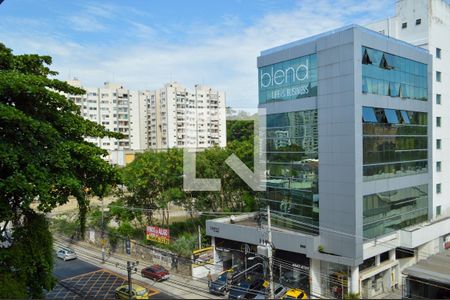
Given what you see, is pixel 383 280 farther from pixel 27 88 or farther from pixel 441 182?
pixel 27 88

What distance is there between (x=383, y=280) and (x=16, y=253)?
12.4 metres

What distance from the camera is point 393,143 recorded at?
1446cm

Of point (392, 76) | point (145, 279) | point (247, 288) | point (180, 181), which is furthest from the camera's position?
point (180, 181)

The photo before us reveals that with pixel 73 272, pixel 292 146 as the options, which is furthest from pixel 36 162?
pixel 73 272

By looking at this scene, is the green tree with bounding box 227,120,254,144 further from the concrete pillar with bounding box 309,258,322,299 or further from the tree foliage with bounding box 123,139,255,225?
the concrete pillar with bounding box 309,258,322,299

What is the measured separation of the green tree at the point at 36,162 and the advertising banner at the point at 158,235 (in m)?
9.56

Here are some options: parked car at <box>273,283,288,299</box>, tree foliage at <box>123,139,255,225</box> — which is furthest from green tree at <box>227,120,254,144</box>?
parked car at <box>273,283,288,299</box>

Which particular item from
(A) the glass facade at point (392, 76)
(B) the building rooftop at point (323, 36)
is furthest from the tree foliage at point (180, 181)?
(A) the glass facade at point (392, 76)

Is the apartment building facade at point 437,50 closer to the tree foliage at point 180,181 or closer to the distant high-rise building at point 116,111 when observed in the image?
the tree foliage at point 180,181

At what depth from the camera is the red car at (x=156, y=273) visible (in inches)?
583

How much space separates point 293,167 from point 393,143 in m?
3.91

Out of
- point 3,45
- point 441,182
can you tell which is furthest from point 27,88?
point 441,182

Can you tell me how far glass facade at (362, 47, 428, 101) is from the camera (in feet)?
42.8

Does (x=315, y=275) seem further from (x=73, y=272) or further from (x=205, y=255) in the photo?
(x=73, y=272)
